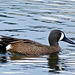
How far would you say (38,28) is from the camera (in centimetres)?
1769

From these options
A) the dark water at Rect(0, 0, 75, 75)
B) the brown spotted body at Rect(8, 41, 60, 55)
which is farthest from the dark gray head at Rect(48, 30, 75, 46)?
the brown spotted body at Rect(8, 41, 60, 55)

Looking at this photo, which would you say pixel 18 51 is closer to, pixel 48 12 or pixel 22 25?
pixel 22 25

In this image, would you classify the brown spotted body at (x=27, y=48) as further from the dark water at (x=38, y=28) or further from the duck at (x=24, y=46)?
the dark water at (x=38, y=28)

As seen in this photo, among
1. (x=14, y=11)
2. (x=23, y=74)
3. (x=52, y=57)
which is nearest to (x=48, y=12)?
(x=14, y=11)

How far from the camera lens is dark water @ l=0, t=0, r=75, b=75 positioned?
12276 millimetres

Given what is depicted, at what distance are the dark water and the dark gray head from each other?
1.07ft

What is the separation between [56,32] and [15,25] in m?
3.01

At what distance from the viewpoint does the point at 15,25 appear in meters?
17.9

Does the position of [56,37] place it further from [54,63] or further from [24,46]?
[54,63]

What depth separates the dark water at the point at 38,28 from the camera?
12.3 meters

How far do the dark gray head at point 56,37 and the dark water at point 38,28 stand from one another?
12.8 inches

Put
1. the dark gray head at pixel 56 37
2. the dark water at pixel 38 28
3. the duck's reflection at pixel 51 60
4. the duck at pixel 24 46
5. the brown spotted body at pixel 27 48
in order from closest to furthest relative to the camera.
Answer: the dark water at pixel 38 28
the duck's reflection at pixel 51 60
the duck at pixel 24 46
the brown spotted body at pixel 27 48
the dark gray head at pixel 56 37

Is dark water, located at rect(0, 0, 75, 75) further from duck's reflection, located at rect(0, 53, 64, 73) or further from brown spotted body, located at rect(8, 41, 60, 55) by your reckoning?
brown spotted body, located at rect(8, 41, 60, 55)

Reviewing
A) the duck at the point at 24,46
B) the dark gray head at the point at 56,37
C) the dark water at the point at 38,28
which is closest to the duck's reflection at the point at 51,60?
the dark water at the point at 38,28
